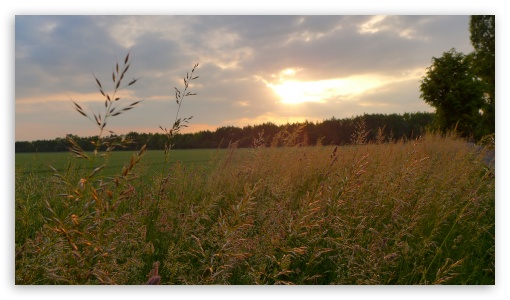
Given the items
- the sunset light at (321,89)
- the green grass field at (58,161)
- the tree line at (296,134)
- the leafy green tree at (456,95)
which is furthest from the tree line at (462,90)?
the green grass field at (58,161)

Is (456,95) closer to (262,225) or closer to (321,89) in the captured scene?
(321,89)

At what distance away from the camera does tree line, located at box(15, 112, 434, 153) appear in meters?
3.28

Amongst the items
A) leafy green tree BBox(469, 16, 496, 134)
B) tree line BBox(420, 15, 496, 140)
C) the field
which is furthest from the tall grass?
tree line BBox(420, 15, 496, 140)

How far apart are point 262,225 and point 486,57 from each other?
8802 mm

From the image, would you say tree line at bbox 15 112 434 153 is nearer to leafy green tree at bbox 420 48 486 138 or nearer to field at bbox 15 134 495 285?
field at bbox 15 134 495 285

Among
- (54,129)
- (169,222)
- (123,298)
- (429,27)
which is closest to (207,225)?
(169,222)

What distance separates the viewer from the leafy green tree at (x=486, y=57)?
6.05 meters

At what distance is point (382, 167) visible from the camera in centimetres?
394

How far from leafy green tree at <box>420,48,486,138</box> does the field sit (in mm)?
3159

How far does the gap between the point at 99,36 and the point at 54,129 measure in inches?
33.4

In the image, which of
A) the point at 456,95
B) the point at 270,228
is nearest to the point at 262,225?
the point at 270,228

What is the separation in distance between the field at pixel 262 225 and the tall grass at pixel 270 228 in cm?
1

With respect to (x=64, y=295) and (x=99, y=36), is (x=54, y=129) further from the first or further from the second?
(x=64, y=295)

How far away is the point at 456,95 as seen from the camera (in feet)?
25.9
